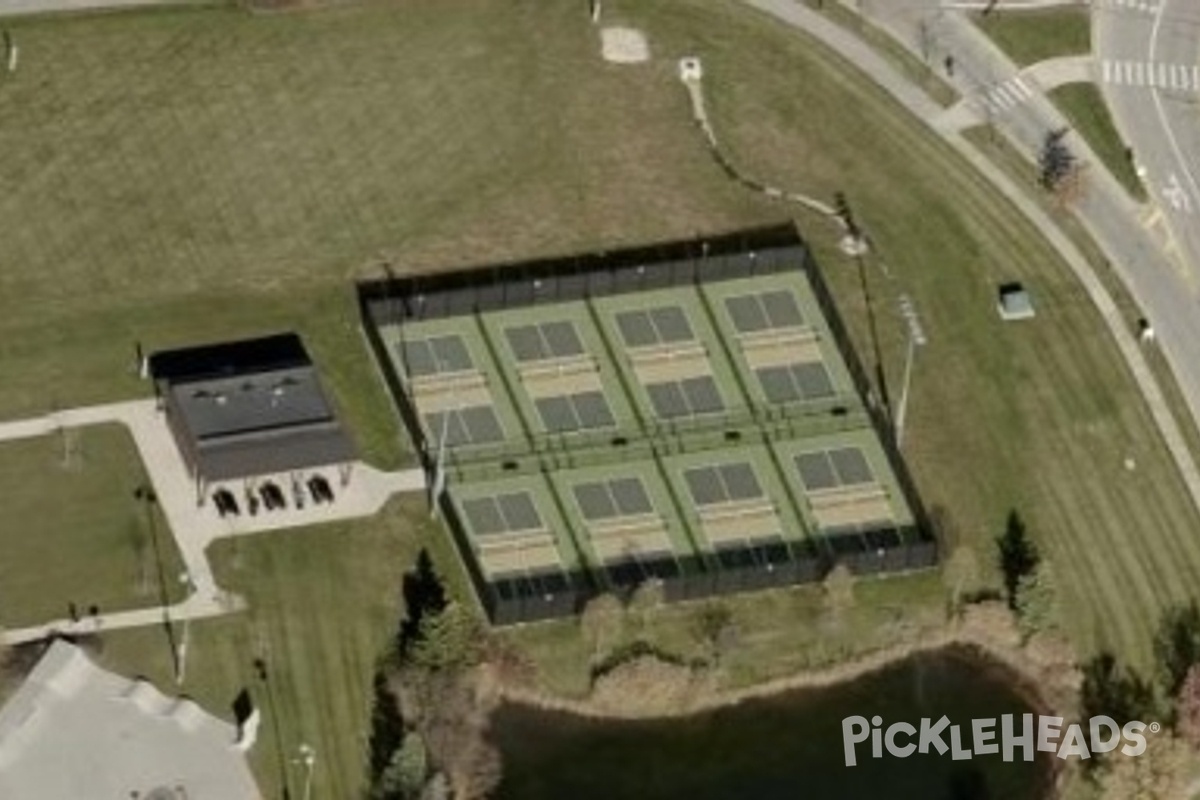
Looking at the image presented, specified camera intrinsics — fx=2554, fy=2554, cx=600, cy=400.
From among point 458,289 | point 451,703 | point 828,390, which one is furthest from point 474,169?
point 451,703

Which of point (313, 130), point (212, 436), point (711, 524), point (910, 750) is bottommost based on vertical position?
point (910, 750)

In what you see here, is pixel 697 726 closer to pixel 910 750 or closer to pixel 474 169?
pixel 910 750

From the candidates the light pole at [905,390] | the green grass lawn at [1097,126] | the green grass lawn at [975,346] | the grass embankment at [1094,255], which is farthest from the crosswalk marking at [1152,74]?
the light pole at [905,390]

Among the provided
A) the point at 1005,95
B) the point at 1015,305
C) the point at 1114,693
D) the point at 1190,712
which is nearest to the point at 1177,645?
the point at 1114,693

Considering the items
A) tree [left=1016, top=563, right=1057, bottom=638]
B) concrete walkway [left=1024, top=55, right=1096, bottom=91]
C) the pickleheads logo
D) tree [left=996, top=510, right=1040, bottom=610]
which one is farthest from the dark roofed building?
concrete walkway [left=1024, top=55, right=1096, bottom=91]

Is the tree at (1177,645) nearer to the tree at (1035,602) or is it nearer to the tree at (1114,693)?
the tree at (1114,693)

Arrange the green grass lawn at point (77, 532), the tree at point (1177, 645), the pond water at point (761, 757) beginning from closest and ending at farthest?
the green grass lawn at point (77, 532)
the pond water at point (761, 757)
the tree at point (1177, 645)
